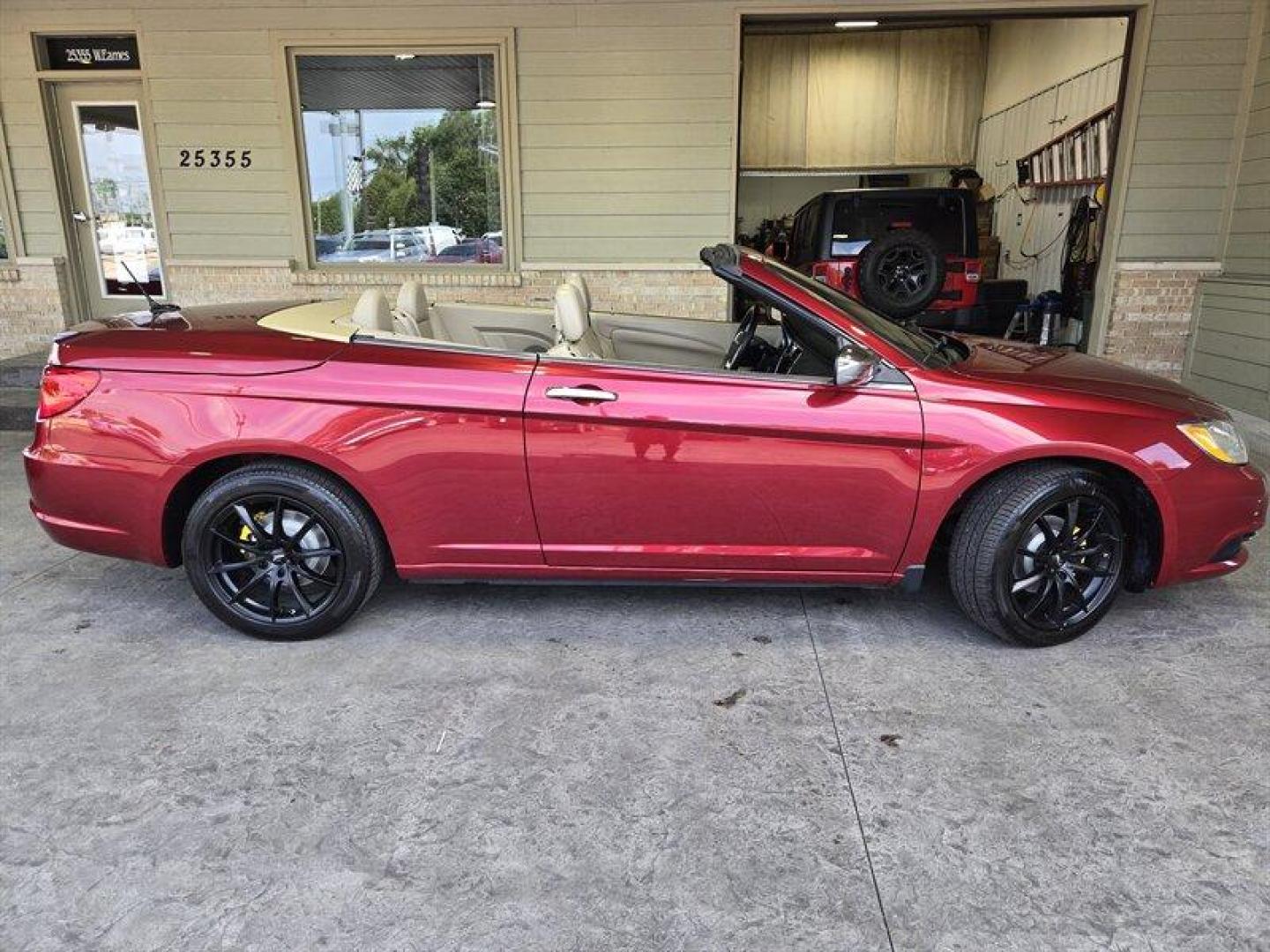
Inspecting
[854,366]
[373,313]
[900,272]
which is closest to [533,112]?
[900,272]

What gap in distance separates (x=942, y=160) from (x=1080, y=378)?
13.2m

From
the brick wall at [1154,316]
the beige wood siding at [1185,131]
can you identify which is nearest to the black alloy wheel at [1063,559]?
the brick wall at [1154,316]

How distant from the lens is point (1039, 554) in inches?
122

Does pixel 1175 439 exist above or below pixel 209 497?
above

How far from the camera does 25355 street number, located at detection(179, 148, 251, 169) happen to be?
24.8ft

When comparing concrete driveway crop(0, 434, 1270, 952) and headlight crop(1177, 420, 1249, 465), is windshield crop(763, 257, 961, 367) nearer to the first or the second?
headlight crop(1177, 420, 1249, 465)

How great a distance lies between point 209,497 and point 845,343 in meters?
2.32

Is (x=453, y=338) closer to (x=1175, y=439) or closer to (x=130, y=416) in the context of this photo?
(x=130, y=416)

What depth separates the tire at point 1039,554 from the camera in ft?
9.92

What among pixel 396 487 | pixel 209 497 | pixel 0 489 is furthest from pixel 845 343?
pixel 0 489

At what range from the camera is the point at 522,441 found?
3010 mm

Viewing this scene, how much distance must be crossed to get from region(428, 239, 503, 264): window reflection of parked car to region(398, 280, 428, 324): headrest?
4.04 m

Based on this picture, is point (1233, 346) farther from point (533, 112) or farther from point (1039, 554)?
point (533, 112)

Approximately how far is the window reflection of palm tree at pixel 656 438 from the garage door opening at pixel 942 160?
5.28m
